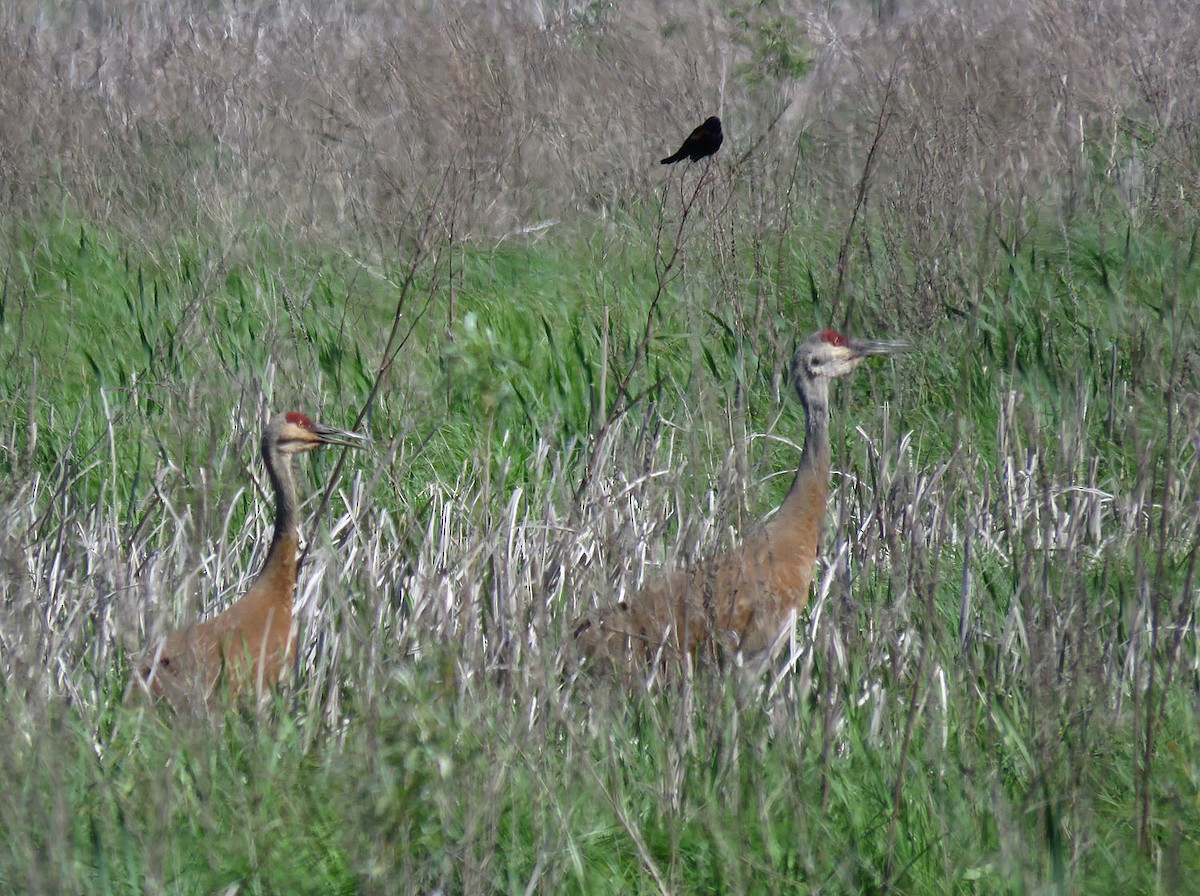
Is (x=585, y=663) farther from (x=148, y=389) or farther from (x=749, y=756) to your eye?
(x=148, y=389)

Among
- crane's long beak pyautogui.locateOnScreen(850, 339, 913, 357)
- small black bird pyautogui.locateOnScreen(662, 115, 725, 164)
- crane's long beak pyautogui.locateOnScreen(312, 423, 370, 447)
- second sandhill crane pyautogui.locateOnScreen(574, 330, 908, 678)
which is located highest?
small black bird pyautogui.locateOnScreen(662, 115, 725, 164)

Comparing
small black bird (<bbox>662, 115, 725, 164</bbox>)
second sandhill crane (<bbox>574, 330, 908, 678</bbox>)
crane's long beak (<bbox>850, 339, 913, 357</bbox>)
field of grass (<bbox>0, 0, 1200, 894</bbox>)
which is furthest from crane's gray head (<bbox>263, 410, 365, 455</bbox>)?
crane's long beak (<bbox>850, 339, 913, 357</bbox>)

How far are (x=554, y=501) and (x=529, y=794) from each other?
5.90 ft

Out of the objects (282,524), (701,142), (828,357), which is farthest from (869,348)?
(282,524)

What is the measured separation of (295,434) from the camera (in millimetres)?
3891

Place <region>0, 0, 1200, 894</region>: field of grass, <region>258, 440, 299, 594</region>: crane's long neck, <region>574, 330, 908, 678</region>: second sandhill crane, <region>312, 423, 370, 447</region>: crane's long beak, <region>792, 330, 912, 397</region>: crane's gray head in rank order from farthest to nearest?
<region>792, 330, 912, 397</region>: crane's gray head < <region>312, 423, 370, 447</region>: crane's long beak < <region>258, 440, 299, 594</region>: crane's long neck < <region>574, 330, 908, 678</region>: second sandhill crane < <region>0, 0, 1200, 894</region>: field of grass

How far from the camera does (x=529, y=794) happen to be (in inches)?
99.6

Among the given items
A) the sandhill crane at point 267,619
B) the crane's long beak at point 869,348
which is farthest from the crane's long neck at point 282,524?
the crane's long beak at point 869,348

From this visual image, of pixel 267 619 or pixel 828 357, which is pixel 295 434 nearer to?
pixel 267 619

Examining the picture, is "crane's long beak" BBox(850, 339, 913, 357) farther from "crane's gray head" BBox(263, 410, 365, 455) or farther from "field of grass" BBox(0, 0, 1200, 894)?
"crane's gray head" BBox(263, 410, 365, 455)

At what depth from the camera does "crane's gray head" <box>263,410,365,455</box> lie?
12.8 ft

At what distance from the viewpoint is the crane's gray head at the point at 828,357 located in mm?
4148

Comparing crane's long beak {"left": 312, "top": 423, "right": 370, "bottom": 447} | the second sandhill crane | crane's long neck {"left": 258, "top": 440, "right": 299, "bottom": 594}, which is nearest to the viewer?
the second sandhill crane

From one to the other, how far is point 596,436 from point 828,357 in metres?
0.78
